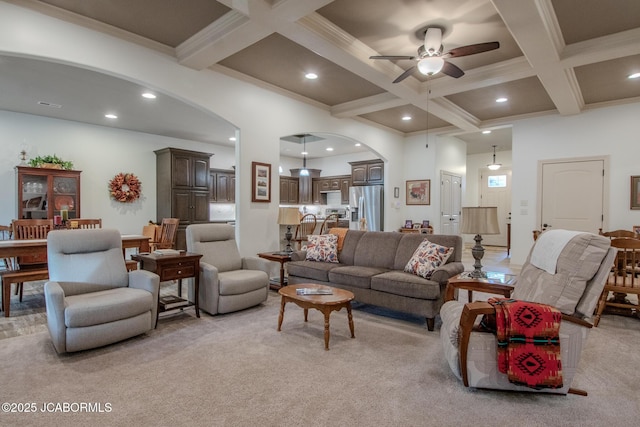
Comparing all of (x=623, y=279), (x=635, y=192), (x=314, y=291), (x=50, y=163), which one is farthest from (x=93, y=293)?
(x=635, y=192)

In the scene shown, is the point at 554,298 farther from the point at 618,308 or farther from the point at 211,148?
the point at 211,148

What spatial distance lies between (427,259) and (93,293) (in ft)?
10.5

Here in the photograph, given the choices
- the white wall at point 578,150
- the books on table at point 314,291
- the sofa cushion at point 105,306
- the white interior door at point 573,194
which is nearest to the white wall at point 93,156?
the sofa cushion at point 105,306

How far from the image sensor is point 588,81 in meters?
4.79

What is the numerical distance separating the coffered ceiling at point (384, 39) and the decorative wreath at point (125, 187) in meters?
2.02

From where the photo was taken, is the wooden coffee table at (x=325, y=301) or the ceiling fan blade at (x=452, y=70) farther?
the ceiling fan blade at (x=452, y=70)

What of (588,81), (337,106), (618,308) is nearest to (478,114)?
(588,81)

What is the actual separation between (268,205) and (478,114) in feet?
14.6

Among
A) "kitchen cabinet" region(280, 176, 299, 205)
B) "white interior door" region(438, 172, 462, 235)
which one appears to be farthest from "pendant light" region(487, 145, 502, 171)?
"kitchen cabinet" region(280, 176, 299, 205)

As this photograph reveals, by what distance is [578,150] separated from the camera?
6.05 metres

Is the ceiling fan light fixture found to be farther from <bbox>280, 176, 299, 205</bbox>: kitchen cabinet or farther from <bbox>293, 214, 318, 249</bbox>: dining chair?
<bbox>280, 176, 299, 205</bbox>: kitchen cabinet

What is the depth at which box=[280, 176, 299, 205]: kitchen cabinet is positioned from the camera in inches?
376

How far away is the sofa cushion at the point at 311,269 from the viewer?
4.18 metres

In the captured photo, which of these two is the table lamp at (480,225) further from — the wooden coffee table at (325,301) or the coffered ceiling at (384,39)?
the coffered ceiling at (384,39)
